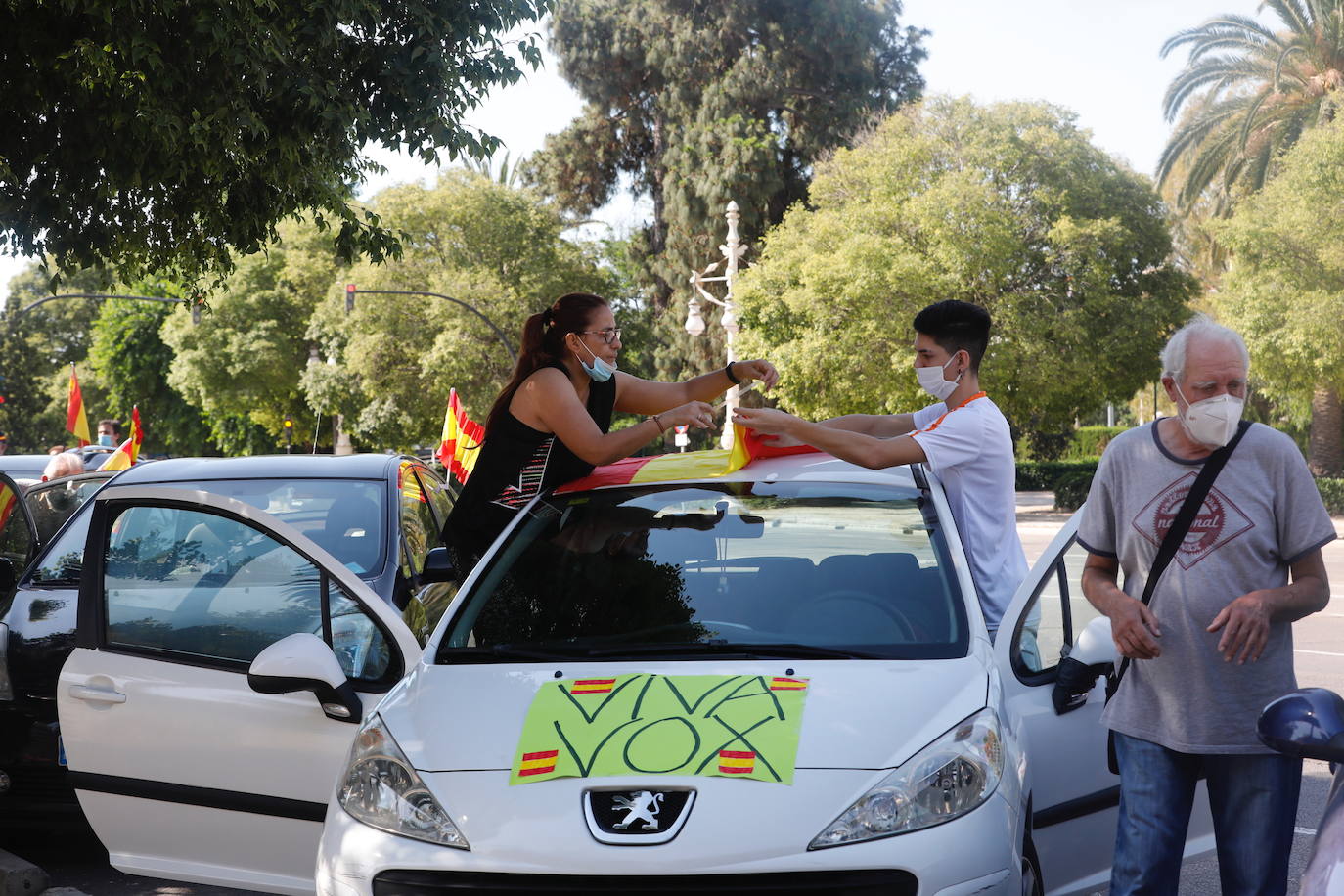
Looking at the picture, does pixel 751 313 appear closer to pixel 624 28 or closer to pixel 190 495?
pixel 624 28

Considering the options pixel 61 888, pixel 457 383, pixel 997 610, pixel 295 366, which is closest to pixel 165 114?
pixel 61 888

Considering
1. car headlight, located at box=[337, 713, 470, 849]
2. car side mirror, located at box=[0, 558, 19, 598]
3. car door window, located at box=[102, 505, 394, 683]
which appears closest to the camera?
car headlight, located at box=[337, 713, 470, 849]

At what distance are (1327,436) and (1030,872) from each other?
101ft

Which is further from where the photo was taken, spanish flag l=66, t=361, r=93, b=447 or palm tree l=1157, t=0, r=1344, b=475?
palm tree l=1157, t=0, r=1344, b=475

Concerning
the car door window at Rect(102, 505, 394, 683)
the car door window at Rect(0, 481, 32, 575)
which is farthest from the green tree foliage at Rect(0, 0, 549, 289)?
the car door window at Rect(102, 505, 394, 683)

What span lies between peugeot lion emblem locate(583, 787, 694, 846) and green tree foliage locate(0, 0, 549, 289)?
13.7 ft

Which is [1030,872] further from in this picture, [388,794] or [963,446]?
[388,794]

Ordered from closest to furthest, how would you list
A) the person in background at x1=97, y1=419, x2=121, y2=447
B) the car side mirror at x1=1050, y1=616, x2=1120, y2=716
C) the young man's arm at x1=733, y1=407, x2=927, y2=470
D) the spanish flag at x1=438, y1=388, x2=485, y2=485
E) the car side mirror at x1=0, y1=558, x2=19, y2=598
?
the car side mirror at x1=1050, y1=616, x2=1120, y2=716, the young man's arm at x1=733, y1=407, x2=927, y2=470, the car side mirror at x1=0, y1=558, x2=19, y2=598, the spanish flag at x1=438, y1=388, x2=485, y2=485, the person in background at x1=97, y1=419, x2=121, y2=447

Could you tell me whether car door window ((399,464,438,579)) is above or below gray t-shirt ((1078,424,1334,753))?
below

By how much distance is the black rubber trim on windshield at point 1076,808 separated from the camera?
3.59m

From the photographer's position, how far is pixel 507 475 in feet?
15.3

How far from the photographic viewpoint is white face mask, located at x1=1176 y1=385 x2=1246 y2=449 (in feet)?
9.62

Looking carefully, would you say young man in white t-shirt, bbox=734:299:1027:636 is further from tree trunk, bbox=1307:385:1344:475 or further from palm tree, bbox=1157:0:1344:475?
tree trunk, bbox=1307:385:1344:475

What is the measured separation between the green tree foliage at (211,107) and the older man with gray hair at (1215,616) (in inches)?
176
